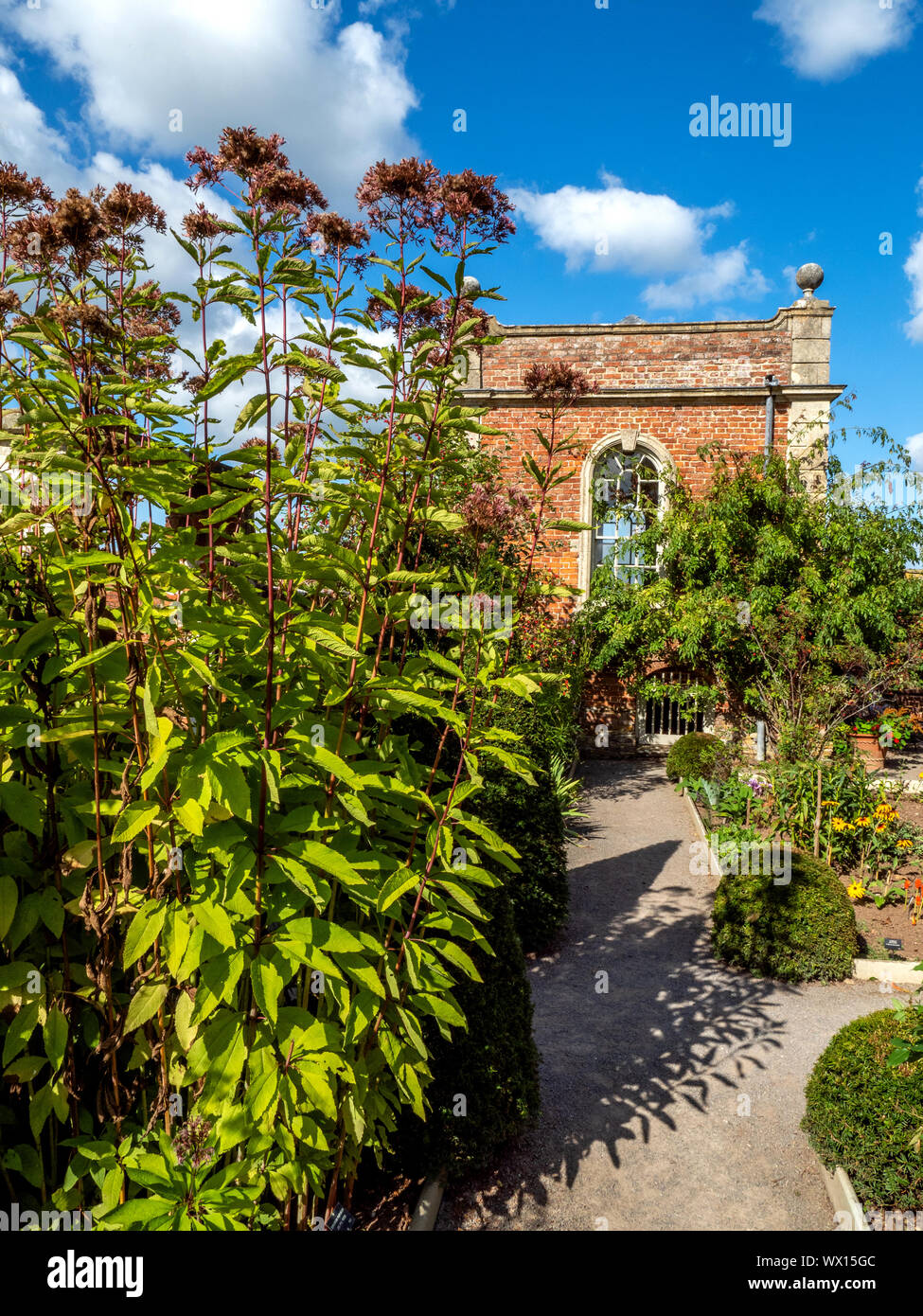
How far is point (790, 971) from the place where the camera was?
5.66 m

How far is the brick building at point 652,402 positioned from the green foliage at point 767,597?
1.88 feet

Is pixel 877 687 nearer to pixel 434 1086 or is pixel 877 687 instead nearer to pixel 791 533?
pixel 791 533

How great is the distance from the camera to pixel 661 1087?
4.27 m

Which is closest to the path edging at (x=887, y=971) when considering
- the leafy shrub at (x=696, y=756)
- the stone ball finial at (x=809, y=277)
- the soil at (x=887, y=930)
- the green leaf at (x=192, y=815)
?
the soil at (x=887, y=930)

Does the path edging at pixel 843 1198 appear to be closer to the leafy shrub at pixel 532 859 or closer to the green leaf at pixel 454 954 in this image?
the green leaf at pixel 454 954

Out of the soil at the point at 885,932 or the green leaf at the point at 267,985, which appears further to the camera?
the soil at the point at 885,932

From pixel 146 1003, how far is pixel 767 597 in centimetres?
1132

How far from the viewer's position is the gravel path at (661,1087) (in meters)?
3.36

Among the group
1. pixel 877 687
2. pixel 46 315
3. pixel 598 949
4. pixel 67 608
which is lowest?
pixel 598 949

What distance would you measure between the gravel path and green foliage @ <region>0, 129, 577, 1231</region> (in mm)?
1716

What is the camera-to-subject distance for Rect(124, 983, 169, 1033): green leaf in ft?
5.82

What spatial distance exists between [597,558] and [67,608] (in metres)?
12.3

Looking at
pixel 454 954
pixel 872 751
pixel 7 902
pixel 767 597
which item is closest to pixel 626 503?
pixel 767 597
